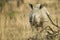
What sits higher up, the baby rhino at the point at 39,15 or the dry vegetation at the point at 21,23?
the baby rhino at the point at 39,15

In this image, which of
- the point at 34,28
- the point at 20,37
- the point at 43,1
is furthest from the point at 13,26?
the point at 43,1

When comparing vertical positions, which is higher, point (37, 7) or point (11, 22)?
point (37, 7)

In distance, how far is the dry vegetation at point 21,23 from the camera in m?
4.31

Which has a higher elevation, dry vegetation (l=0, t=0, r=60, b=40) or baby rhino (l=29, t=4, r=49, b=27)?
baby rhino (l=29, t=4, r=49, b=27)

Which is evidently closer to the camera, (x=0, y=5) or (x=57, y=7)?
(x=57, y=7)

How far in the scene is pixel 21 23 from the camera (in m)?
5.38

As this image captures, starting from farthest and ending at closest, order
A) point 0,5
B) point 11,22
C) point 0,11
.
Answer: point 0,5 < point 0,11 < point 11,22

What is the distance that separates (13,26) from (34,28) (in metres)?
0.94

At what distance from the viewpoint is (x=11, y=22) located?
5504 millimetres

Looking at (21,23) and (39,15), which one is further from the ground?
(39,15)

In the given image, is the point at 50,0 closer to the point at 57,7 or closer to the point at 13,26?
the point at 57,7

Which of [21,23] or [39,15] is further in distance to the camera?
[21,23]

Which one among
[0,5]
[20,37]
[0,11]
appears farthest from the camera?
[0,5]

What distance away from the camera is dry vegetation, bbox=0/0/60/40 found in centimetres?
431
